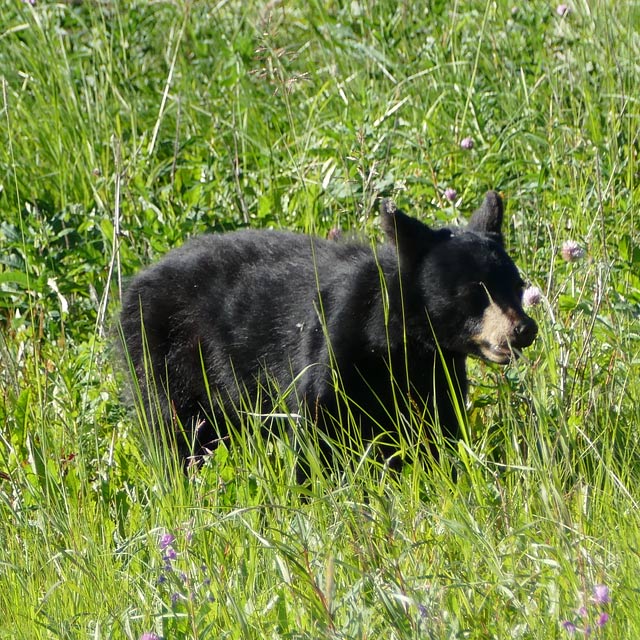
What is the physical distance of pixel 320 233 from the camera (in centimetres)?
557

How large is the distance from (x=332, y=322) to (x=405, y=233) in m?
0.43

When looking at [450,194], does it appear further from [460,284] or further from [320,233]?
[460,284]

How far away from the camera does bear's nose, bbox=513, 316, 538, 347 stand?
391 centimetres

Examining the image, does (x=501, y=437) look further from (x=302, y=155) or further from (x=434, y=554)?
(x=302, y=155)

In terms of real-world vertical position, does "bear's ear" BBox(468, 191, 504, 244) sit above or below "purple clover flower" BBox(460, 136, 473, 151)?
below

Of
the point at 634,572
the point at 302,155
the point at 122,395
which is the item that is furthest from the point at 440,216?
the point at 634,572

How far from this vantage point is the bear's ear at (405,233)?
4191 mm

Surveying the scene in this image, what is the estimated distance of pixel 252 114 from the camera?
644cm

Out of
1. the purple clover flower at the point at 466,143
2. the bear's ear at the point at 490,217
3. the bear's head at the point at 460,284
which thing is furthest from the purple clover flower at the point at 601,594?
the purple clover flower at the point at 466,143

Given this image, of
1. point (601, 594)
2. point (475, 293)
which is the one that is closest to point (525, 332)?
point (475, 293)

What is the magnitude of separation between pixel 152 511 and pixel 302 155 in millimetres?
2561

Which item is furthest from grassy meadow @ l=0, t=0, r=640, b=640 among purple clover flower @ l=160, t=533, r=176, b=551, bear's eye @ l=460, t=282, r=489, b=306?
bear's eye @ l=460, t=282, r=489, b=306

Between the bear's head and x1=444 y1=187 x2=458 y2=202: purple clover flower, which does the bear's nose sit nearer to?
the bear's head

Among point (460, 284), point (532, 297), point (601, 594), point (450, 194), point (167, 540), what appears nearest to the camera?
point (601, 594)
